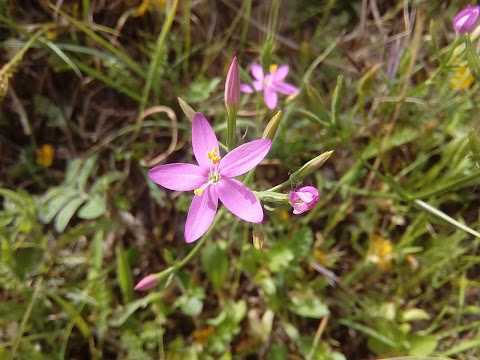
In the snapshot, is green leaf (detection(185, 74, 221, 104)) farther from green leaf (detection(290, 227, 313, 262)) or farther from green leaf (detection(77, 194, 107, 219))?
green leaf (detection(290, 227, 313, 262))

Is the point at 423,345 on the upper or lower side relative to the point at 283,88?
lower

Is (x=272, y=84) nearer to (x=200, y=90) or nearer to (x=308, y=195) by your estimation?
(x=200, y=90)

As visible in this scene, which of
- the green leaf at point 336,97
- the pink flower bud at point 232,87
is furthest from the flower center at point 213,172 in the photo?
the green leaf at point 336,97

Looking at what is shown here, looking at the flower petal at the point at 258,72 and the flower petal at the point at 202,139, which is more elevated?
the flower petal at the point at 202,139

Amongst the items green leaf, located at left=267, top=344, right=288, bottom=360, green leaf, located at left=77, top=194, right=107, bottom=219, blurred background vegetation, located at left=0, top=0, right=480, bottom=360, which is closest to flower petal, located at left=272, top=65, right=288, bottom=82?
blurred background vegetation, located at left=0, top=0, right=480, bottom=360

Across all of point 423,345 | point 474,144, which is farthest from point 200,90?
point 423,345

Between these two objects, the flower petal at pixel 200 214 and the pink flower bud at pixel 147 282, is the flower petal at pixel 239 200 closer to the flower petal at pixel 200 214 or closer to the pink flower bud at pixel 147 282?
the flower petal at pixel 200 214
